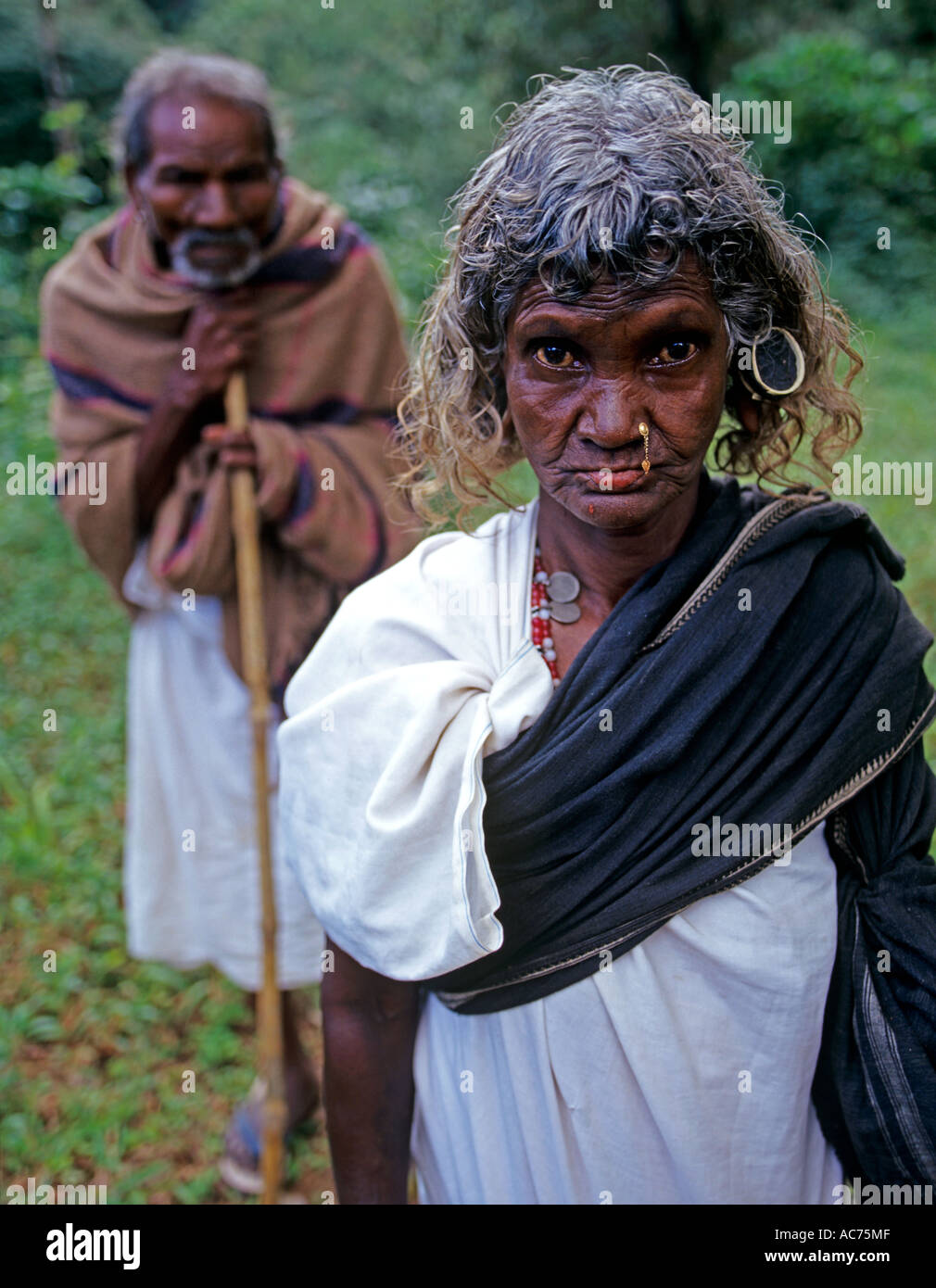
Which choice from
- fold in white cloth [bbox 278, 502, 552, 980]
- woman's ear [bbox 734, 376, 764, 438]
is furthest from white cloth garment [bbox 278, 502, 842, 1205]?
woman's ear [bbox 734, 376, 764, 438]

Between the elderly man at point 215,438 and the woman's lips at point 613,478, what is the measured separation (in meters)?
1.29

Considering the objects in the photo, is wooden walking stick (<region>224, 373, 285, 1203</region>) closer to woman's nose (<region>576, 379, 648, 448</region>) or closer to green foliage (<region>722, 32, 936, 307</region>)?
woman's nose (<region>576, 379, 648, 448</region>)

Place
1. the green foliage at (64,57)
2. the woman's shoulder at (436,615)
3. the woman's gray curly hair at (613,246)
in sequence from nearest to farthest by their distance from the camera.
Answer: the woman's gray curly hair at (613,246) < the woman's shoulder at (436,615) < the green foliage at (64,57)

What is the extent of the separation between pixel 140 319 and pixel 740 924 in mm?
2012

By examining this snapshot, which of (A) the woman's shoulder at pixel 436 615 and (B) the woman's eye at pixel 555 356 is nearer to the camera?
(B) the woman's eye at pixel 555 356

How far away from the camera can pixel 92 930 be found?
345 centimetres

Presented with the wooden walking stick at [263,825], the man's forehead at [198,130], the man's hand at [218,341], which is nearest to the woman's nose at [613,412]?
the wooden walking stick at [263,825]

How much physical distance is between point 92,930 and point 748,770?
8.75 feet

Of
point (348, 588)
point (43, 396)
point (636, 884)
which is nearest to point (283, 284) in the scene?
point (348, 588)

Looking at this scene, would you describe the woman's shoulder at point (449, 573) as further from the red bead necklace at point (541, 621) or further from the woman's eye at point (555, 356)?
the woman's eye at point (555, 356)

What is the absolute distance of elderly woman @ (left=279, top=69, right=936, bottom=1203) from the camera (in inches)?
49.0

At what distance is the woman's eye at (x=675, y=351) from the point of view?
1.23 m

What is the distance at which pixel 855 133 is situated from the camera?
18.0 ft

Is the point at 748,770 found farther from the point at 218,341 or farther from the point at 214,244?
the point at 214,244
